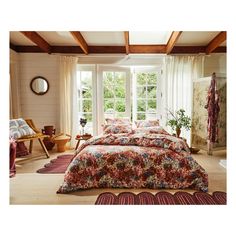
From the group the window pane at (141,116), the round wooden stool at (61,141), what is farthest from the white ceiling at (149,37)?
the round wooden stool at (61,141)

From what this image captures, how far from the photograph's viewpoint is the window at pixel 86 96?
5551 mm

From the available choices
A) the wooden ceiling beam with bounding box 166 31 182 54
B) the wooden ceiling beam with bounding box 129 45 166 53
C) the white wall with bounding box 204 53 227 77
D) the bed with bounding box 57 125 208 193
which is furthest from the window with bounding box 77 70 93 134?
the white wall with bounding box 204 53 227 77

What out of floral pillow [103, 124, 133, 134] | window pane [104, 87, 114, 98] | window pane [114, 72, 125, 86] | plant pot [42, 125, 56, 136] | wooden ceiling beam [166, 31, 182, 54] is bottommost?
plant pot [42, 125, 56, 136]

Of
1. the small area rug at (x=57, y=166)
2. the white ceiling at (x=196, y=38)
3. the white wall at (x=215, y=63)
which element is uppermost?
the white ceiling at (x=196, y=38)

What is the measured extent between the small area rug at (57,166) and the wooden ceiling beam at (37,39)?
236cm

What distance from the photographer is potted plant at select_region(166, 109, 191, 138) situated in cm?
490

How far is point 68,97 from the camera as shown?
213 inches

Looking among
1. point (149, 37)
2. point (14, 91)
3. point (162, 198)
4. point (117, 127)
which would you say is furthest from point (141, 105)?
point (162, 198)

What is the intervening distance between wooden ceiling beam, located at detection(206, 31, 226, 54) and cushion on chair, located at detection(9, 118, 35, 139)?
164 inches

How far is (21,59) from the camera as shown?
5465 mm

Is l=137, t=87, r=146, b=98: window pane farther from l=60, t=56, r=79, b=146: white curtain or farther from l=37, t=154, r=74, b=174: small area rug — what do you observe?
l=37, t=154, r=74, b=174: small area rug

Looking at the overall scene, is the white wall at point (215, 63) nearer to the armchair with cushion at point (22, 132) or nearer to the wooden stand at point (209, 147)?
the wooden stand at point (209, 147)
